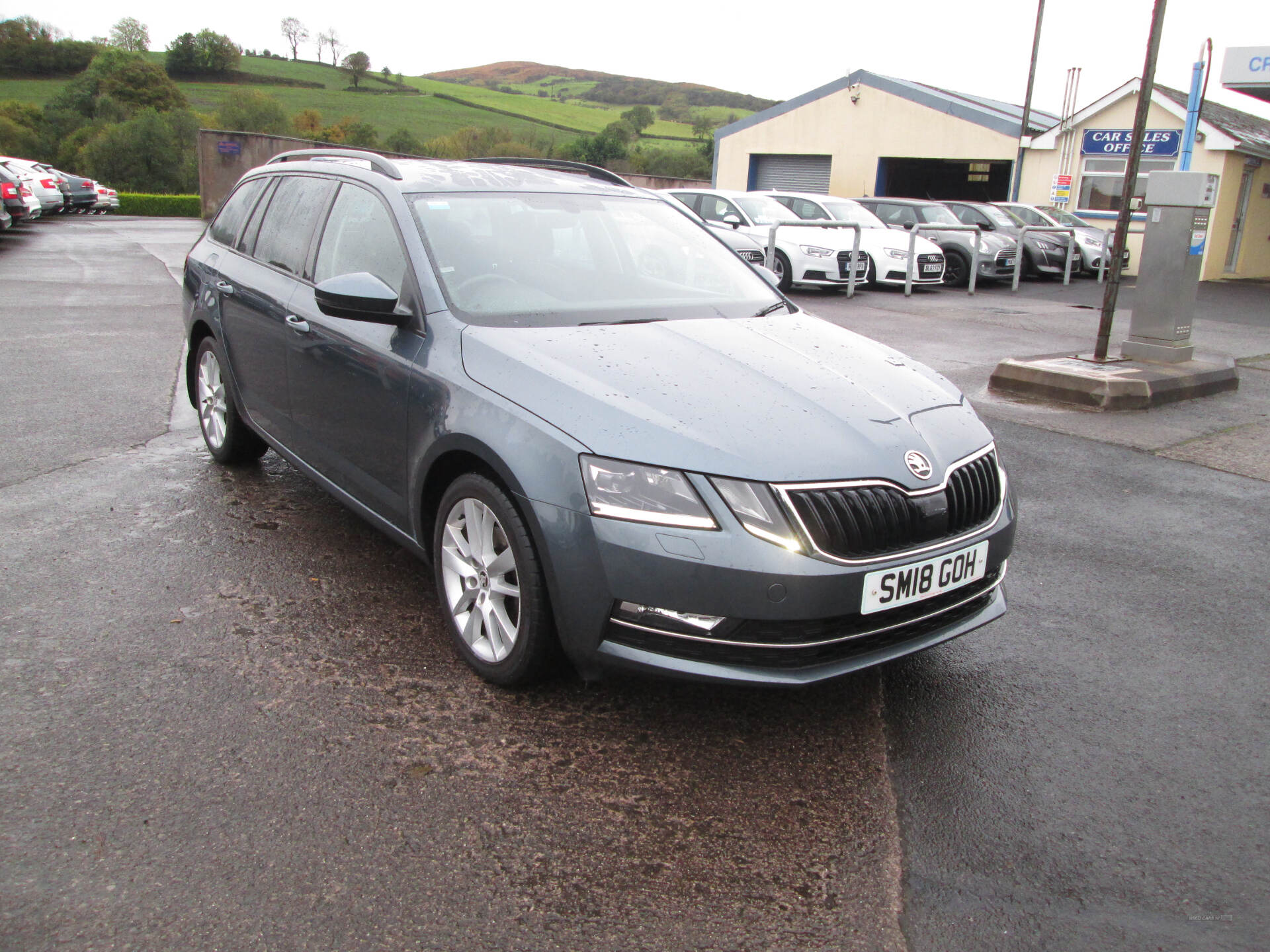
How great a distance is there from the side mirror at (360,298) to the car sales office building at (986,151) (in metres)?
20.9

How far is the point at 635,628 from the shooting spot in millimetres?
2781

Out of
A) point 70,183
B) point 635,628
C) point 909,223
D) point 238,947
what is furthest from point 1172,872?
point 70,183

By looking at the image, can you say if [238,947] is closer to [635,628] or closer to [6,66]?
[635,628]

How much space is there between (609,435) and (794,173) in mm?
32469

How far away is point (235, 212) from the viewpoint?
5.34m

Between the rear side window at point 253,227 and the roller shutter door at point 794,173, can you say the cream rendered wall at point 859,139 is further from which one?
the rear side window at point 253,227

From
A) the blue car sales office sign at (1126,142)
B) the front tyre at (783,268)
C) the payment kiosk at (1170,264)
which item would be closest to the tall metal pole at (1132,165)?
the payment kiosk at (1170,264)

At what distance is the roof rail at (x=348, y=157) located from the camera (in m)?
4.11

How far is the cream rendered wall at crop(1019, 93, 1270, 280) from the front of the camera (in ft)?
75.4

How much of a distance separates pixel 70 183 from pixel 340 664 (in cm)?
3806

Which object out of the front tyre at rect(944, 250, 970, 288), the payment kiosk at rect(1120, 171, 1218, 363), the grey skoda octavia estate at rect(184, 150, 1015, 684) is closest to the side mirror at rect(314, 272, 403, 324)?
the grey skoda octavia estate at rect(184, 150, 1015, 684)

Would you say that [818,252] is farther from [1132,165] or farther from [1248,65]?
[1248,65]

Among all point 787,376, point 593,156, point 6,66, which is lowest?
point 787,376

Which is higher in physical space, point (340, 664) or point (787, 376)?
point (787, 376)
